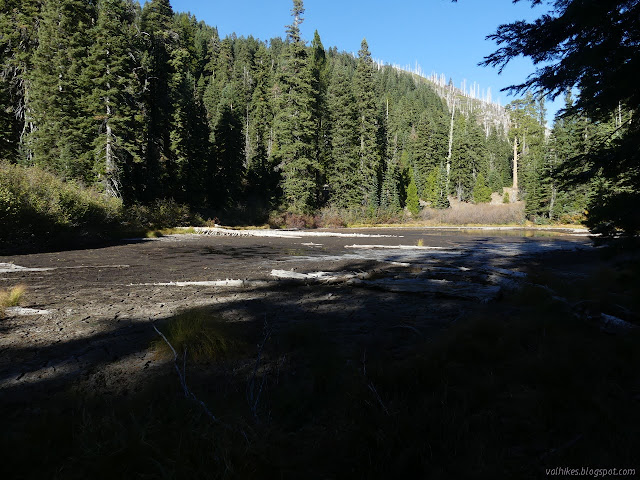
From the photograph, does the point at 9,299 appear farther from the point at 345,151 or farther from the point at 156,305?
the point at 345,151

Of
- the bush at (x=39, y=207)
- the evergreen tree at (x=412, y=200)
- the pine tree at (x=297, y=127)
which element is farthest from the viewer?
the evergreen tree at (x=412, y=200)

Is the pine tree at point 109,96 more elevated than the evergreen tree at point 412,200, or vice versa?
the pine tree at point 109,96

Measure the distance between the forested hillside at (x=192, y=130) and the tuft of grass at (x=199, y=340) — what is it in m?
5.53

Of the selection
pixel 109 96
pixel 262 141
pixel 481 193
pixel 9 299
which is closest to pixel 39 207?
pixel 9 299

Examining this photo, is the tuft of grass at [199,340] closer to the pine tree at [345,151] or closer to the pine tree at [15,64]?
the pine tree at [15,64]

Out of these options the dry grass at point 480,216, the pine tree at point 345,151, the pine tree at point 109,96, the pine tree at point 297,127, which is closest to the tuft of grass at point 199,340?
the pine tree at point 109,96

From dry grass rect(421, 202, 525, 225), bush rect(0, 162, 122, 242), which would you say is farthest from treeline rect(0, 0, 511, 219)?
bush rect(0, 162, 122, 242)

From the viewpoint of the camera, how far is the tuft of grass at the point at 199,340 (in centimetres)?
446

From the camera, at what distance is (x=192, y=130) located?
42625mm

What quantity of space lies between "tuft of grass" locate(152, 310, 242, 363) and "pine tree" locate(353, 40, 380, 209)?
4894cm

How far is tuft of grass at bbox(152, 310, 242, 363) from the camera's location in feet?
14.6

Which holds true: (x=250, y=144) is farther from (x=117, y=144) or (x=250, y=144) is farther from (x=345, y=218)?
(x=117, y=144)

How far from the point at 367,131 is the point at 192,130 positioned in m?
25.1

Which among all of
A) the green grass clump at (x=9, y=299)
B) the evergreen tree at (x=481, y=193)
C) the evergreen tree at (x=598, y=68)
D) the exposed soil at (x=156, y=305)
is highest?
the evergreen tree at (x=481, y=193)
